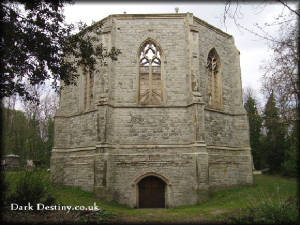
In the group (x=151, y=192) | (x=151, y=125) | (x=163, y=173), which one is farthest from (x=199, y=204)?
(x=151, y=125)

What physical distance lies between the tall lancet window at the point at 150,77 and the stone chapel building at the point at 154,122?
0.19 ft

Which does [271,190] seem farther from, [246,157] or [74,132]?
[74,132]

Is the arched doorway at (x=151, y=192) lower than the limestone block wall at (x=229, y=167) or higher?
lower

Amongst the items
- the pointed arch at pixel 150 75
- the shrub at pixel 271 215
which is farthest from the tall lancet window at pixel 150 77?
the shrub at pixel 271 215

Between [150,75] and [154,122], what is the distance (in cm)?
270

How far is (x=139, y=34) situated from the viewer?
1501 cm

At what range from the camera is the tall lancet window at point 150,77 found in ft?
48.1

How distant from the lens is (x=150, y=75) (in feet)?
47.9

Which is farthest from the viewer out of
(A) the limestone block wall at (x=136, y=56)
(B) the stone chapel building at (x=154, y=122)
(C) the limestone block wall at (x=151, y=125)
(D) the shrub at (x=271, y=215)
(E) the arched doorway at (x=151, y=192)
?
(A) the limestone block wall at (x=136, y=56)

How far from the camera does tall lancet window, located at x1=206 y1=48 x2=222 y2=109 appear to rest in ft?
52.6

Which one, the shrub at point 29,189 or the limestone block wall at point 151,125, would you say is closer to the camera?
the shrub at point 29,189

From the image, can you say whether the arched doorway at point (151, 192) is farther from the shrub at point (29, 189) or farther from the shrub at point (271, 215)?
the shrub at point (271, 215)

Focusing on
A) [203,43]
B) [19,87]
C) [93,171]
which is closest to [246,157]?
[203,43]

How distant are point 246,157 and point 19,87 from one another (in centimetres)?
1342
